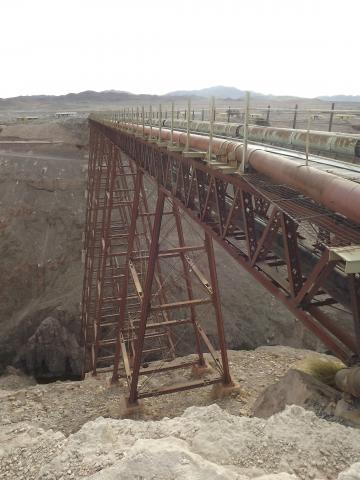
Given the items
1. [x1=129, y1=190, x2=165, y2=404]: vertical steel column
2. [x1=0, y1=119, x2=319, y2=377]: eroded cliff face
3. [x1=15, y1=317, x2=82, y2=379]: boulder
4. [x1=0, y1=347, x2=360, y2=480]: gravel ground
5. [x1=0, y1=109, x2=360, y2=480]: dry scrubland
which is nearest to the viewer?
[x1=0, y1=347, x2=360, y2=480]: gravel ground

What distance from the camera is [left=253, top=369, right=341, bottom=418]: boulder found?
18.5 ft

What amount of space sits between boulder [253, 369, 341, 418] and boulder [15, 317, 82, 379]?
18.1 meters

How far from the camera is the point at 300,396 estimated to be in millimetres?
6336

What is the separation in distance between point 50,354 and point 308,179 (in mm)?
23347

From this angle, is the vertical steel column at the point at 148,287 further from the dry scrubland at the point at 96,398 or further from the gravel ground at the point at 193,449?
the gravel ground at the point at 193,449

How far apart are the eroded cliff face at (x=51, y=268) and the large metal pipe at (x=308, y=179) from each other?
18.9 metres

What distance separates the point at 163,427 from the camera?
239 inches

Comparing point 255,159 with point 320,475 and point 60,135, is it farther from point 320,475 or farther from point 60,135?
point 60,135

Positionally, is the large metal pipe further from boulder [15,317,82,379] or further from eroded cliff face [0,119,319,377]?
boulder [15,317,82,379]

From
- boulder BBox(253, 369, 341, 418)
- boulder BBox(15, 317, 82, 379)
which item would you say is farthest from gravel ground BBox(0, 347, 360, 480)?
boulder BBox(15, 317, 82, 379)

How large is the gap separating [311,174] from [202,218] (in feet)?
10.7

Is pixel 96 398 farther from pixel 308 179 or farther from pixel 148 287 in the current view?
pixel 308 179

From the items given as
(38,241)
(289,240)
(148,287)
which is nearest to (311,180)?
(289,240)

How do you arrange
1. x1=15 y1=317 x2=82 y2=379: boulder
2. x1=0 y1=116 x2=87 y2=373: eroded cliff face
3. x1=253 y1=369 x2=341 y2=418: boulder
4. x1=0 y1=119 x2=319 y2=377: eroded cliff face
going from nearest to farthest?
x1=253 y1=369 x2=341 y2=418: boulder, x1=0 y1=119 x2=319 y2=377: eroded cliff face, x1=15 y1=317 x2=82 y2=379: boulder, x1=0 y1=116 x2=87 y2=373: eroded cliff face
